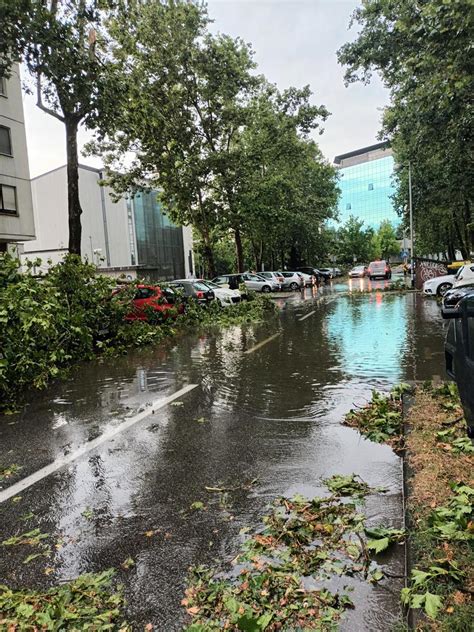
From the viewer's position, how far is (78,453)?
5.20 metres

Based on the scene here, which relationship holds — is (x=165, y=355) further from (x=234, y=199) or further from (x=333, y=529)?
(x=234, y=199)

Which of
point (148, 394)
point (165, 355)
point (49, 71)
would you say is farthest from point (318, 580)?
point (49, 71)

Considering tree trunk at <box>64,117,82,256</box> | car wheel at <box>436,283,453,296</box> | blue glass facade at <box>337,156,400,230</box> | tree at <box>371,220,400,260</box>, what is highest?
blue glass facade at <box>337,156,400,230</box>

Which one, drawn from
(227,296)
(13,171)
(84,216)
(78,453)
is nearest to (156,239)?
(84,216)

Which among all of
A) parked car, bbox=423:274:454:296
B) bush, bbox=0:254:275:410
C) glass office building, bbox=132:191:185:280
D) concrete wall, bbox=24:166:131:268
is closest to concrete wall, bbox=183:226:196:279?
glass office building, bbox=132:191:185:280

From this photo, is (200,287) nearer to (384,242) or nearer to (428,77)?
(428,77)

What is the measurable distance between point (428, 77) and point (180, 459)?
11.6 m

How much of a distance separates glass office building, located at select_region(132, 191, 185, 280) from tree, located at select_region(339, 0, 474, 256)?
27.5m

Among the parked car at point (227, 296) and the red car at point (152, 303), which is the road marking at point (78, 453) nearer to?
the red car at point (152, 303)

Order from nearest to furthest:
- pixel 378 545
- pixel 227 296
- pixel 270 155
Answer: pixel 378 545 < pixel 227 296 < pixel 270 155

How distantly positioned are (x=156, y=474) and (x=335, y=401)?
3.10m

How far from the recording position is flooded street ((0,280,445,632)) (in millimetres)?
3133

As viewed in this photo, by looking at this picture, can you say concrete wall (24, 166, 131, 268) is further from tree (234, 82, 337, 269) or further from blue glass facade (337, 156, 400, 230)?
blue glass facade (337, 156, 400, 230)

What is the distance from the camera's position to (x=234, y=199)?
2800 cm
